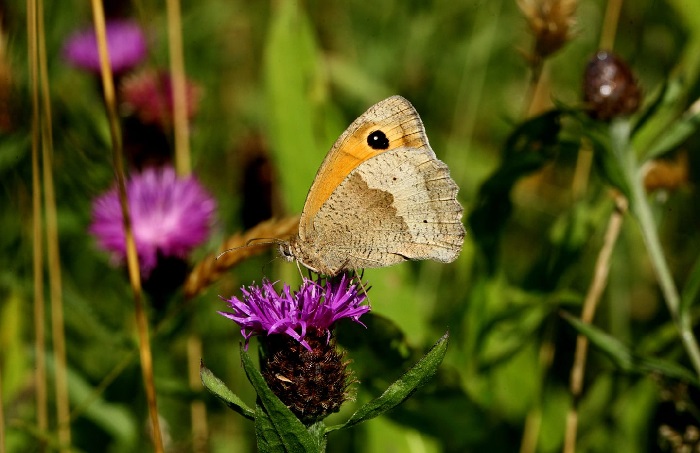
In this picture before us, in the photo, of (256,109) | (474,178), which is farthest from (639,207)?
(256,109)

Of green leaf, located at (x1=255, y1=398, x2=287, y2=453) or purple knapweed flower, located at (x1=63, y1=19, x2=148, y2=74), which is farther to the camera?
purple knapweed flower, located at (x1=63, y1=19, x2=148, y2=74)

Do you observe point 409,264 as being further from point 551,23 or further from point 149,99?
point 149,99

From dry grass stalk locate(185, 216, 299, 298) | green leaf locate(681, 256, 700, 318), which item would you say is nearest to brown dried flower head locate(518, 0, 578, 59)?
green leaf locate(681, 256, 700, 318)

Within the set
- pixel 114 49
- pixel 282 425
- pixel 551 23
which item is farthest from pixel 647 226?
pixel 114 49

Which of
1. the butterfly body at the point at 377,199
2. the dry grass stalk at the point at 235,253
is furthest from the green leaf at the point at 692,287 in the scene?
the dry grass stalk at the point at 235,253

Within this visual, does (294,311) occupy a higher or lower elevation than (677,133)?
lower

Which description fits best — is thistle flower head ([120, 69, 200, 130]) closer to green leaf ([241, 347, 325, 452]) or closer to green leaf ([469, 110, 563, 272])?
green leaf ([469, 110, 563, 272])

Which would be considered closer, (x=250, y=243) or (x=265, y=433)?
(x=265, y=433)
